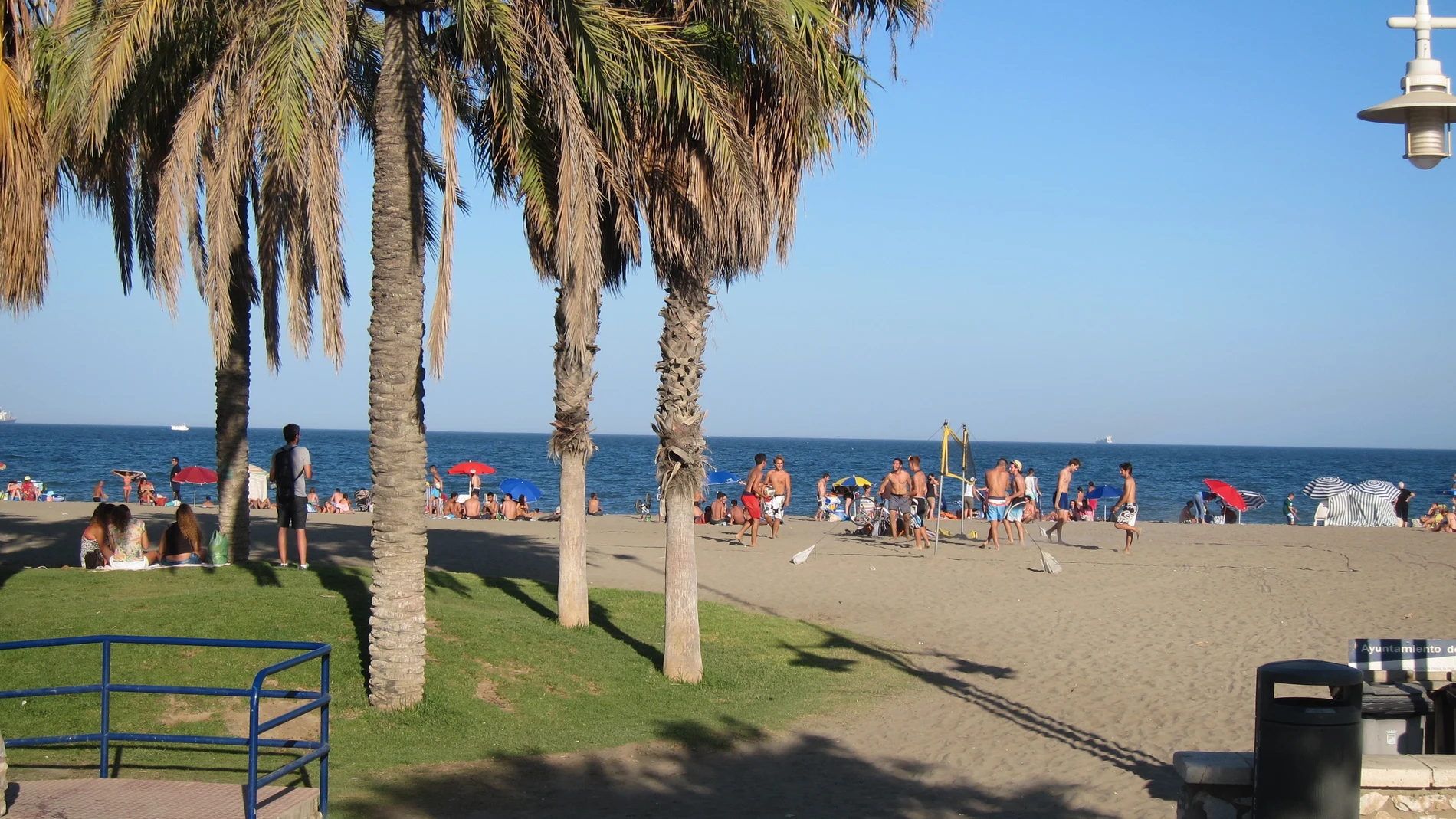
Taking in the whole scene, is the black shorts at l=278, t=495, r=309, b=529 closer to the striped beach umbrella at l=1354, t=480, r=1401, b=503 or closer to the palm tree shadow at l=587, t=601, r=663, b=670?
the palm tree shadow at l=587, t=601, r=663, b=670

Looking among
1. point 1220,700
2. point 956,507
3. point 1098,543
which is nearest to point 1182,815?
point 1220,700

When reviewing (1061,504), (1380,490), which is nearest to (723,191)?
(1061,504)

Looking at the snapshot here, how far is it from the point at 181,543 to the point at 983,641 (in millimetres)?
9453

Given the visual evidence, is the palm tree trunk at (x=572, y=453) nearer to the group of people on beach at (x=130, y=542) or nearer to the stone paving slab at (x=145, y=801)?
the group of people on beach at (x=130, y=542)

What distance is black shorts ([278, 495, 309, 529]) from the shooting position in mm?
12953

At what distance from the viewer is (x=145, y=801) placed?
18.5 feet

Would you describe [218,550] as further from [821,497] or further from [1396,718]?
[821,497]

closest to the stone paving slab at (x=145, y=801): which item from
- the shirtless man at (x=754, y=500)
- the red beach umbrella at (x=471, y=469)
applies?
the shirtless man at (x=754, y=500)

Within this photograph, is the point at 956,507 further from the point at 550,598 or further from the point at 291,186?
the point at 291,186

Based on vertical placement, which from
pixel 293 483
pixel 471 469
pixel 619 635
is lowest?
pixel 619 635

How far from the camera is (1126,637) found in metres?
14.1

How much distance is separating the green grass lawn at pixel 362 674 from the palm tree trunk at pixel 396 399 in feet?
1.60

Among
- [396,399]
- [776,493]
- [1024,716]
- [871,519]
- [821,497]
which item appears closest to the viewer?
[396,399]

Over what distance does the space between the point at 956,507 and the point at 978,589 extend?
2194cm
